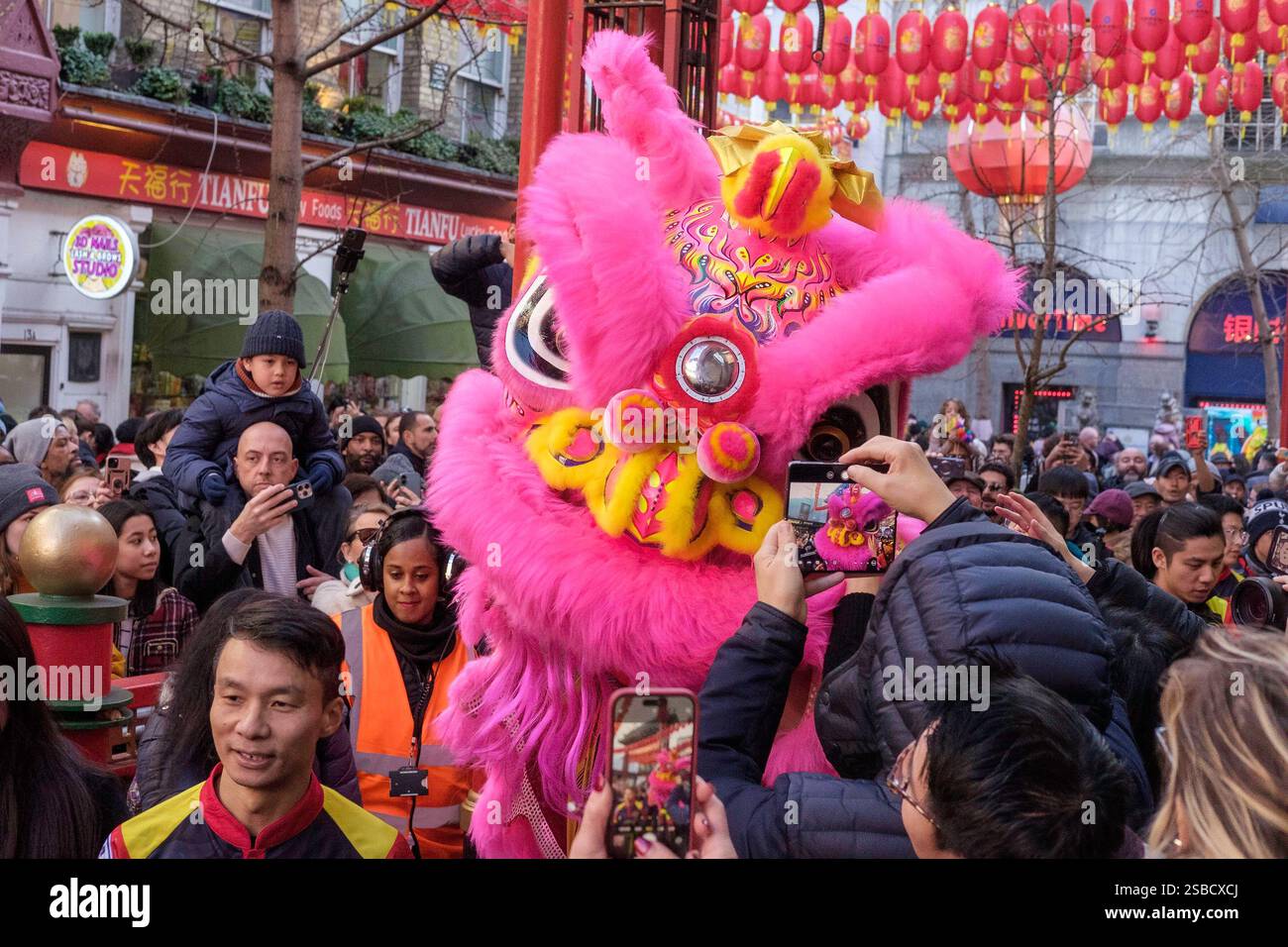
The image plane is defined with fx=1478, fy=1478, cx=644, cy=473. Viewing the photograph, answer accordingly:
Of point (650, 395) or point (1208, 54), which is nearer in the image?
point (650, 395)

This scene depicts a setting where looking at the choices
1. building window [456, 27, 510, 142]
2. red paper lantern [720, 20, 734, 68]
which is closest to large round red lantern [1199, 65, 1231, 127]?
red paper lantern [720, 20, 734, 68]

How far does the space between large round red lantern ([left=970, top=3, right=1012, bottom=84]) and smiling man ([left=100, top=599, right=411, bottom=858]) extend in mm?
9541

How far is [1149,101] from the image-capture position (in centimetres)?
1244

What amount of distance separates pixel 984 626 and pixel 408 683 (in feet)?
5.85

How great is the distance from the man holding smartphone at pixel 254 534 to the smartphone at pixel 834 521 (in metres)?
2.08

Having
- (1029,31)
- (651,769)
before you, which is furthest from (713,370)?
(1029,31)

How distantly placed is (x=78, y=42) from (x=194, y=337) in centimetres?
286

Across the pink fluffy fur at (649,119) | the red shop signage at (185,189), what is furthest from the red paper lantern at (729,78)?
the pink fluffy fur at (649,119)

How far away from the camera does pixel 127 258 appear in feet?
44.8

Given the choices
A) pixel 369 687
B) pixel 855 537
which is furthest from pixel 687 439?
pixel 369 687

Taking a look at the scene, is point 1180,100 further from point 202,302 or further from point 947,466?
point 947,466

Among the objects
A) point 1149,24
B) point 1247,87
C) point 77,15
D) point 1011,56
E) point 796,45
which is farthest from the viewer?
point 77,15

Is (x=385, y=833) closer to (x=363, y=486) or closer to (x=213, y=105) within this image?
(x=363, y=486)

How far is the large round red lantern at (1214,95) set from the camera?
12344mm
